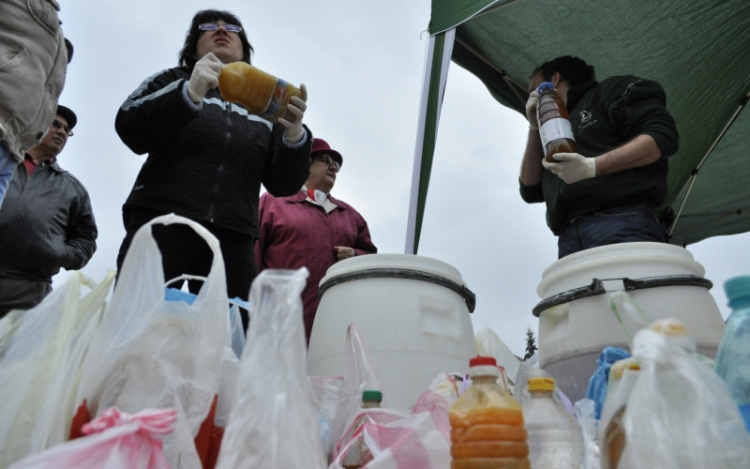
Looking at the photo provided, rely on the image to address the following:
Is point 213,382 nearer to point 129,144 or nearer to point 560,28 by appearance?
point 129,144

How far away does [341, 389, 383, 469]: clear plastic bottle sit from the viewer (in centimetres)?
74

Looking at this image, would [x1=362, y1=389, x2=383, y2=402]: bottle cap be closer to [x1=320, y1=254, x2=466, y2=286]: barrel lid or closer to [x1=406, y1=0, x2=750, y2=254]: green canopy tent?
[x1=320, y1=254, x2=466, y2=286]: barrel lid

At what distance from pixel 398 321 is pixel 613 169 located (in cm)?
79

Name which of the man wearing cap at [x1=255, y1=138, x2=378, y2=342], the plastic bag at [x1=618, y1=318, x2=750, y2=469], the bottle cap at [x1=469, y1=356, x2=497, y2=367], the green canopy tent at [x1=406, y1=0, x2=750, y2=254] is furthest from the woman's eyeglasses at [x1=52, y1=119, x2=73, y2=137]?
the plastic bag at [x1=618, y1=318, x2=750, y2=469]

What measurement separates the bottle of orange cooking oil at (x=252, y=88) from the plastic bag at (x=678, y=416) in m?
1.15

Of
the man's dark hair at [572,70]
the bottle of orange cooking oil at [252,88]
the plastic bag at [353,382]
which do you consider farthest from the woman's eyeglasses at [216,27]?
the plastic bag at [353,382]

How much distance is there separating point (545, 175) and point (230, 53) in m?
1.08

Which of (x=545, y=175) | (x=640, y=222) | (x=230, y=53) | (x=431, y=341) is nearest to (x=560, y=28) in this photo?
(x=545, y=175)

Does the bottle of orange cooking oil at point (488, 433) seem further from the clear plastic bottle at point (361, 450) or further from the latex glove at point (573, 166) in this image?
the latex glove at point (573, 166)

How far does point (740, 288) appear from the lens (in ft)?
2.08

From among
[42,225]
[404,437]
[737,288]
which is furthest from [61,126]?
[737,288]

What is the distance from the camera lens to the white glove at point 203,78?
4.43 feet

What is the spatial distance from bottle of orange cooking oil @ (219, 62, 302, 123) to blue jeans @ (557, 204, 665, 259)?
0.90 m

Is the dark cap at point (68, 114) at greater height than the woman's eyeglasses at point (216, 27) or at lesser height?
greater
